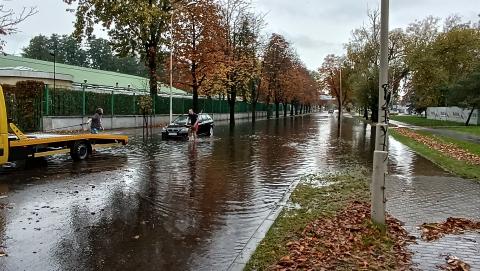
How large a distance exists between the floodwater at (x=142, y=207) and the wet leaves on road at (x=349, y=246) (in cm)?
82

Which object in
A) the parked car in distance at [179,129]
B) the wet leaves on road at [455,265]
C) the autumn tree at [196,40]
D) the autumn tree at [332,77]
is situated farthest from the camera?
the autumn tree at [332,77]

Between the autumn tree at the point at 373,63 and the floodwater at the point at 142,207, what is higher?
the autumn tree at the point at 373,63

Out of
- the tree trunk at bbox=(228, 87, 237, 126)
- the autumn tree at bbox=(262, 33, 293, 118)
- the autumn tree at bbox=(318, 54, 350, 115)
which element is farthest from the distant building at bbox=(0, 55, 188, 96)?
the autumn tree at bbox=(318, 54, 350, 115)

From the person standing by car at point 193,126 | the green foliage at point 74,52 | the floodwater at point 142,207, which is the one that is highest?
the green foliage at point 74,52

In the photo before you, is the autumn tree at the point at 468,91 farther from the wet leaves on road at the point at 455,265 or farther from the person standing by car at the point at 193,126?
the wet leaves on road at the point at 455,265

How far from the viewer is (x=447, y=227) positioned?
20.6 ft

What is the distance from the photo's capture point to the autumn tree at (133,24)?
95.9ft

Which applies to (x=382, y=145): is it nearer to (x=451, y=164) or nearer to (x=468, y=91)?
(x=451, y=164)

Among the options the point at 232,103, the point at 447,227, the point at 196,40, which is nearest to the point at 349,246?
the point at 447,227

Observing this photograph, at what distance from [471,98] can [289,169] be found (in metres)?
27.6

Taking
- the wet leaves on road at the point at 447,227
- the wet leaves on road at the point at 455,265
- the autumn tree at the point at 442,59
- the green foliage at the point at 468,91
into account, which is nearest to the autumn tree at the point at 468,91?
the green foliage at the point at 468,91

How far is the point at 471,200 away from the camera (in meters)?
8.25

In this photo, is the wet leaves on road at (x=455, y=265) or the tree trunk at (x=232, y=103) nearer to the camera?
the wet leaves on road at (x=455, y=265)

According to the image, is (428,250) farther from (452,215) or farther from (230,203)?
(230,203)
